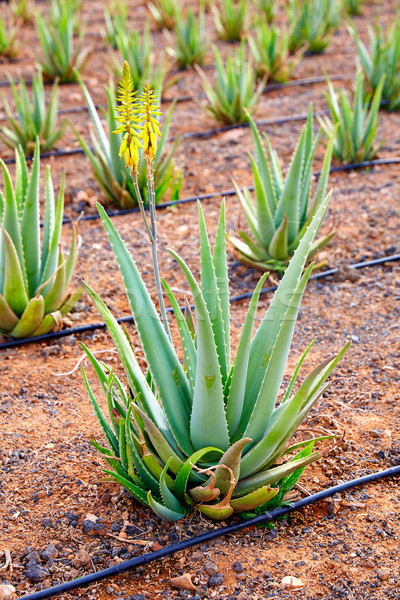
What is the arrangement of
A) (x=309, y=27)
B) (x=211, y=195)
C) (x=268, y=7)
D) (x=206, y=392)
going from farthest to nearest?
1. (x=268, y=7)
2. (x=309, y=27)
3. (x=211, y=195)
4. (x=206, y=392)

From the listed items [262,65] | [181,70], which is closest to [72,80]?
[181,70]

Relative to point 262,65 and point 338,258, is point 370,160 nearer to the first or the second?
point 338,258

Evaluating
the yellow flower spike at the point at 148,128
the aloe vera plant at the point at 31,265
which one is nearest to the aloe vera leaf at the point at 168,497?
the yellow flower spike at the point at 148,128

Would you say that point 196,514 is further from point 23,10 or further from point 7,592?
point 23,10

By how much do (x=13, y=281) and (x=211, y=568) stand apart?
1.40 meters

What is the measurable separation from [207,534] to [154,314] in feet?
2.02

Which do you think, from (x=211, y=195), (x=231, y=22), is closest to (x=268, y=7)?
(x=231, y=22)

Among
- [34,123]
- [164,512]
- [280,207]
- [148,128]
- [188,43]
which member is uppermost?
[148,128]

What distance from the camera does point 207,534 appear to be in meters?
1.71

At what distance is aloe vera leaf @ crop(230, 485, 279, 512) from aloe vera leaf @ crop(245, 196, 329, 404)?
0.78ft

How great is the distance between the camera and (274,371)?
1576 millimetres

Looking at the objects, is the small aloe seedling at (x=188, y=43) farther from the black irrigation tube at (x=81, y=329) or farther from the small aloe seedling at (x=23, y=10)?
the black irrigation tube at (x=81, y=329)

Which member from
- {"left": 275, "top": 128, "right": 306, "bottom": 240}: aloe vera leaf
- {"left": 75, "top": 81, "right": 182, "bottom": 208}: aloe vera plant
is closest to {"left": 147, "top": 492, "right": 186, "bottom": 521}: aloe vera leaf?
{"left": 275, "top": 128, "right": 306, "bottom": 240}: aloe vera leaf

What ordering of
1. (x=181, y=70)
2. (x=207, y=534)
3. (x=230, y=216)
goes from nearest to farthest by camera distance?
(x=207, y=534), (x=230, y=216), (x=181, y=70)
